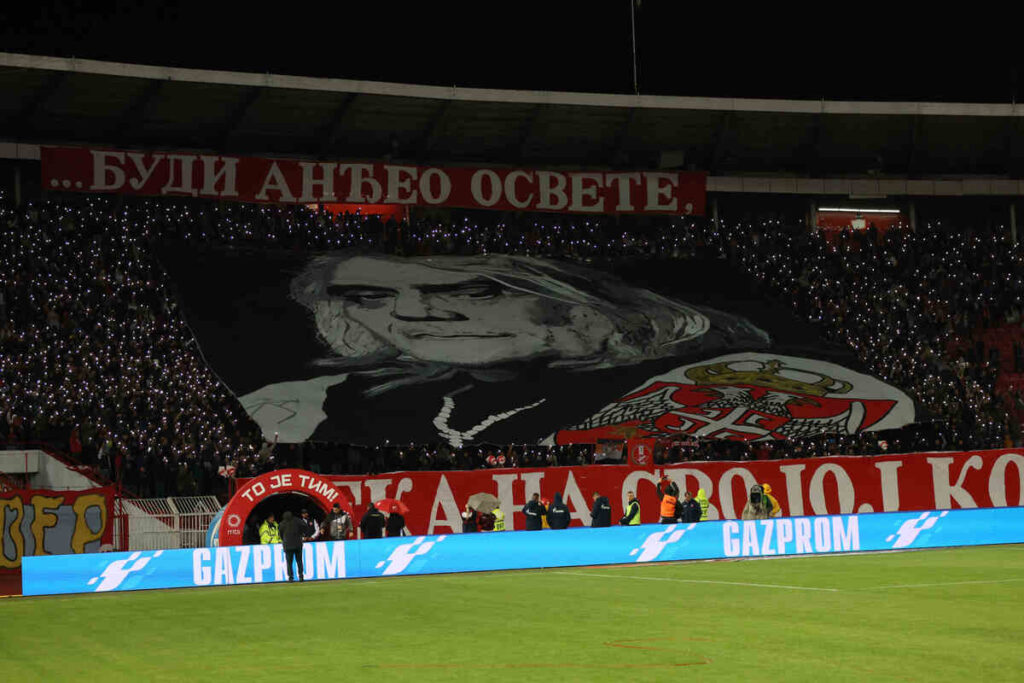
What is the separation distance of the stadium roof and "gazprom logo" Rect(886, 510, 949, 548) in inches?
888

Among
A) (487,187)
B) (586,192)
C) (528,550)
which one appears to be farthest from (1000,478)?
(487,187)

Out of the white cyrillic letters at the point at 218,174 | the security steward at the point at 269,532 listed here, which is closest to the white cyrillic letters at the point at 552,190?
the white cyrillic letters at the point at 218,174

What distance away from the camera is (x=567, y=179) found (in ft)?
169

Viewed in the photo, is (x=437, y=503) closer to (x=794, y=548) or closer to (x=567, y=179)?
(x=794, y=548)

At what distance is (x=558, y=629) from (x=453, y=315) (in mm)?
28587

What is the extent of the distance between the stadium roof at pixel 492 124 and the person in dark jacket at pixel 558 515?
20.5 metres

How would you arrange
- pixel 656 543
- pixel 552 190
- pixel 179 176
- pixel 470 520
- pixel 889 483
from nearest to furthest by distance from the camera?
pixel 656 543 < pixel 470 520 < pixel 889 483 < pixel 179 176 < pixel 552 190

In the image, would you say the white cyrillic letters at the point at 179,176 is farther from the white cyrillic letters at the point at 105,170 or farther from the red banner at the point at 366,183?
the white cyrillic letters at the point at 105,170

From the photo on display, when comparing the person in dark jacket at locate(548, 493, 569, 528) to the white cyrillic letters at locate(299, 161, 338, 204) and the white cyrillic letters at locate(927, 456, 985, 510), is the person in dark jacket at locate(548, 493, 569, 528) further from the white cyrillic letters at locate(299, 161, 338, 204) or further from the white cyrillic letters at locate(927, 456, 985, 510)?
the white cyrillic letters at locate(299, 161, 338, 204)

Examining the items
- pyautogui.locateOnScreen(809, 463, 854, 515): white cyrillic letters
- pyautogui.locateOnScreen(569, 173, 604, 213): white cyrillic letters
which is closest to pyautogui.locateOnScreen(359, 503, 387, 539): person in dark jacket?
pyautogui.locateOnScreen(809, 463, 854, 515): white cyrillic letters

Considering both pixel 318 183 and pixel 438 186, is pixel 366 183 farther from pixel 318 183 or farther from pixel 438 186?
pixel 438 186

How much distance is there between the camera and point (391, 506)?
30656 mm

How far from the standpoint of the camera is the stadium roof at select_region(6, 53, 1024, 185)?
149 ft

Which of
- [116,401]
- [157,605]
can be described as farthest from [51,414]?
[157,605]
